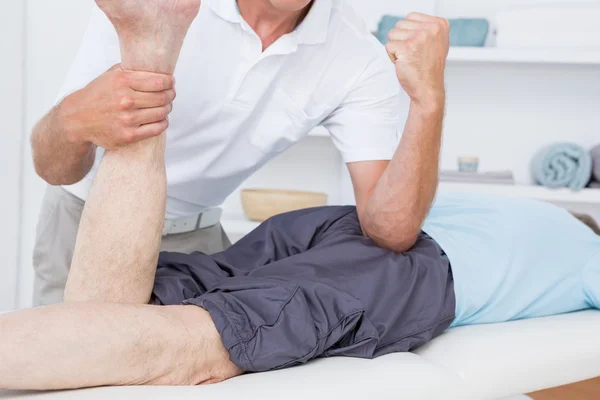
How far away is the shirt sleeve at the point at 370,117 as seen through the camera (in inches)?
66.9

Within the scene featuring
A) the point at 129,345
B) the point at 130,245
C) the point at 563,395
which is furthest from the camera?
the point at 563,395

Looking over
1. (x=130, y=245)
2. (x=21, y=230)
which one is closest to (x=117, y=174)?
(x=130, y=245)

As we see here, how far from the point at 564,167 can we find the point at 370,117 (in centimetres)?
140

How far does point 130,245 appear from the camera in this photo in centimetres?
117

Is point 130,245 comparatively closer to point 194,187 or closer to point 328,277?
point 328,277

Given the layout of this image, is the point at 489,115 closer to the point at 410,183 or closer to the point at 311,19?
the point at 311,19

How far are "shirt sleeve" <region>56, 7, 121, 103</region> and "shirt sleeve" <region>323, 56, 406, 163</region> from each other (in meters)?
0.55

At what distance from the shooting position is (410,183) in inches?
55.3

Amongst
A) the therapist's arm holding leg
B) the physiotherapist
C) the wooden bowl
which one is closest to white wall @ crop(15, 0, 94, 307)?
the wooden bowl

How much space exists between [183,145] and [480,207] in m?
0.70

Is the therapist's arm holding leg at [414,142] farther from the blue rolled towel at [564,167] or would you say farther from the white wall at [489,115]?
the white wall at [489,115]

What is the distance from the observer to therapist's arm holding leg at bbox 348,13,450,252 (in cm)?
131

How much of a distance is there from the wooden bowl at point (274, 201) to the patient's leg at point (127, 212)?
1.66 m

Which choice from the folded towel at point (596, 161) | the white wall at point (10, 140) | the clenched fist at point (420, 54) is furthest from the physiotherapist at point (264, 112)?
the white wall at point (10, 140)
